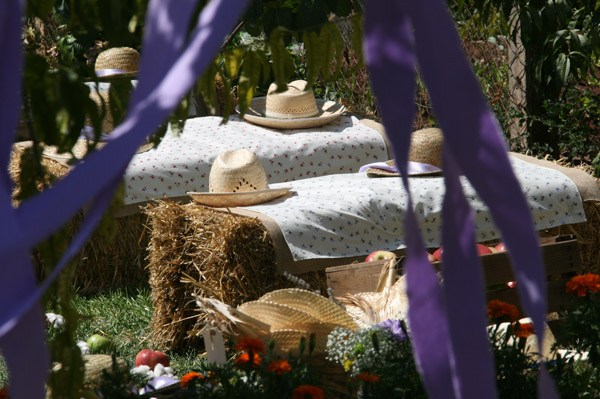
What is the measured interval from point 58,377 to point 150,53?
30.0 inches

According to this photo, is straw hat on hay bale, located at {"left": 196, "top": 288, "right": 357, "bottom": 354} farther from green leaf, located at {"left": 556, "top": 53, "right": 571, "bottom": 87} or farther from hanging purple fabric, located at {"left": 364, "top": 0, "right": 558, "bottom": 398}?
green leaf, located at {"left": 556, "top": 53, "right": 571, "bottom": 87}

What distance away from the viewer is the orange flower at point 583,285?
2.76 metres

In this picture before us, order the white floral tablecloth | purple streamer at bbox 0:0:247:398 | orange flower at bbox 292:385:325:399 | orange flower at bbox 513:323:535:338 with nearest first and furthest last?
purple streamer at bbox 0:0:247:398
orange flower at bbox 292:385:325:399
orange flower at bbox 513:323:535:338
the white floral tablecloth

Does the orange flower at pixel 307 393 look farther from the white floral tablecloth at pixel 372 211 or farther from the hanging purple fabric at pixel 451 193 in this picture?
the white floral tablecloth at pixel 372 211

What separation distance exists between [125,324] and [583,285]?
2.64 meters

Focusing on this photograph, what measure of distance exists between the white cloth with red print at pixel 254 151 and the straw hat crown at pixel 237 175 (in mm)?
707

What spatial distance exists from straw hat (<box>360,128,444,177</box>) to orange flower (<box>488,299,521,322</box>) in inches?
94.5

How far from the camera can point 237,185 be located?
4.55m

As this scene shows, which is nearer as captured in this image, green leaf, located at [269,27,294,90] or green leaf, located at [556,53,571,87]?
green leaf, located at [269,27,294,90]

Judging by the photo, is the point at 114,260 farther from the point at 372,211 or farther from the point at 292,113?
the point at 372,211

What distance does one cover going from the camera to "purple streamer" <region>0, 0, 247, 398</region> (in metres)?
0.70

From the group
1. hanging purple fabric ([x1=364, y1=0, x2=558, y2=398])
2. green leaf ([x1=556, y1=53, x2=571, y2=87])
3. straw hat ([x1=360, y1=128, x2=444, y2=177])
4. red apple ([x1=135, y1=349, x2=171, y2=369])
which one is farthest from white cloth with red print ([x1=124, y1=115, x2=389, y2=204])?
hanging purple fabric ([x1=364, y1=0, x2=558, y2=398])

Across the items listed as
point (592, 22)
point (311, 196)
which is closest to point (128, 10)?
point (311, 196)

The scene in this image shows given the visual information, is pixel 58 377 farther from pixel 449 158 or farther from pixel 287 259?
pixel 287 259
